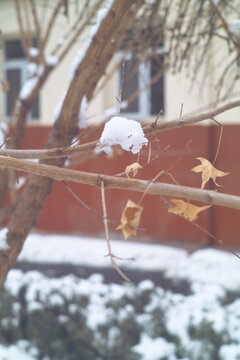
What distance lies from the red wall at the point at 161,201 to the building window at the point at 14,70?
145 cm

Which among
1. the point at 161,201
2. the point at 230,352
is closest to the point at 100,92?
the point at 161,201

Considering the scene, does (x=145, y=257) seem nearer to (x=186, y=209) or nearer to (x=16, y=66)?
(x=16, y=66)

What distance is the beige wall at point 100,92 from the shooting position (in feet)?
19.8

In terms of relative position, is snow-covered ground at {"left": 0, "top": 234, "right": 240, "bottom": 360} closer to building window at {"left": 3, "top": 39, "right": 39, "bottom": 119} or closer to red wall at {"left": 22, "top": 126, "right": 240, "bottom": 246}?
red wall at {"left": 22, "top": 126, "right": 240, "bottom": 246}

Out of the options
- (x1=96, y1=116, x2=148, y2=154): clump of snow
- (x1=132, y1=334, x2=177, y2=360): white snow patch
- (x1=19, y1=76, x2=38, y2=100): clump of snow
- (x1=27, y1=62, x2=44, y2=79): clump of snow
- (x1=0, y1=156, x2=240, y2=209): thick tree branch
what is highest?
(x1=96, y1=116, x2=148, y2=154): clump of snow

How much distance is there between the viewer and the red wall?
18.5 feet

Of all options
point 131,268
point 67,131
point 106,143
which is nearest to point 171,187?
point 106,143

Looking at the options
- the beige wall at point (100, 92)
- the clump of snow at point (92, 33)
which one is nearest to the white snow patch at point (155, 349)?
the clump of snow at point (92, 33)

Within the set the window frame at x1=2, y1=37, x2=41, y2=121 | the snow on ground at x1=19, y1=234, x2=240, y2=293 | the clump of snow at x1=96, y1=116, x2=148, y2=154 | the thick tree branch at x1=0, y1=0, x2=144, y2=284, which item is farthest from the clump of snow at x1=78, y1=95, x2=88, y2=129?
the window frame at x1=2, y1=37, x2=41, y2=121

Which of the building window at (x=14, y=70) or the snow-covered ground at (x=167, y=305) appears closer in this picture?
the snow-covered ground at (x=167, y=305)

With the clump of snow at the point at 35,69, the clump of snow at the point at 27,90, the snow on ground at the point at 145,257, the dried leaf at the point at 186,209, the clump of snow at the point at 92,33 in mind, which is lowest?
the snow on ground at the point at 145,257

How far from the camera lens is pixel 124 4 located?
1.66 meters

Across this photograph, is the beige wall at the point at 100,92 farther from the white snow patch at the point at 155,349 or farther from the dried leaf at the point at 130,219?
the dried leaf at the point at 130,219

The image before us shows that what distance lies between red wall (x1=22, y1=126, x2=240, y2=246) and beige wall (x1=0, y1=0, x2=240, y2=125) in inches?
17.7
